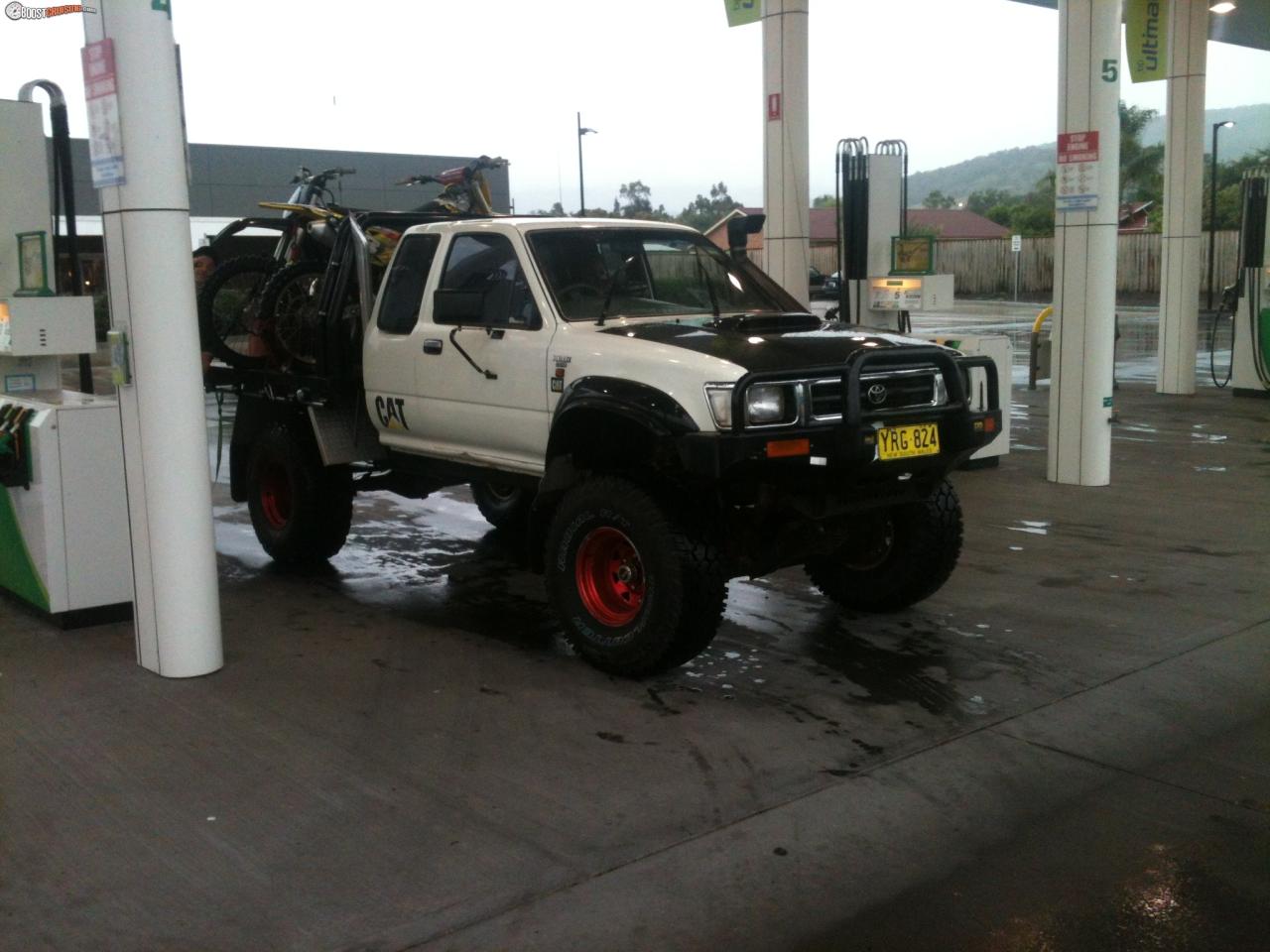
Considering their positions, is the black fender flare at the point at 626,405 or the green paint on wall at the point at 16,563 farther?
the green paint on wall at the point at 16,563

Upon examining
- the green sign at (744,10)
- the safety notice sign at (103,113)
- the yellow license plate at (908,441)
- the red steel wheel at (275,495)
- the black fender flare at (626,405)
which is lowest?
the red steel wheel at (275,495)

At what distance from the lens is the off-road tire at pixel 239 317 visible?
805 cm

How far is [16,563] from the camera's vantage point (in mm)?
6770

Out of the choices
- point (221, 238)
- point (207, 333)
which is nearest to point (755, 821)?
point (207, 333)

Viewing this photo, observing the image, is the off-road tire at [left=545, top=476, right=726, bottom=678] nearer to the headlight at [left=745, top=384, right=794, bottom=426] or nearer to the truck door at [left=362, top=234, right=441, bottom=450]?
the headlight at [left=745, top=384, right=794, bottom=426]

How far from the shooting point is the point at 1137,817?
4.28m

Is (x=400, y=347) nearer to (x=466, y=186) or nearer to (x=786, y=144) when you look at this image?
(x=466, y=186)

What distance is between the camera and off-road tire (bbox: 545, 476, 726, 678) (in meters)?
5.36

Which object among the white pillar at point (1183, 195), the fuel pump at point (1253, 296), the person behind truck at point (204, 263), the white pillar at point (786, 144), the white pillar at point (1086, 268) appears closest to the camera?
the person behind truck at point (204, 263)

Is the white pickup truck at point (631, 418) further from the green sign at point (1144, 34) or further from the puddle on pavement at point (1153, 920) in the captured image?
the green sign at point (1144, 34)

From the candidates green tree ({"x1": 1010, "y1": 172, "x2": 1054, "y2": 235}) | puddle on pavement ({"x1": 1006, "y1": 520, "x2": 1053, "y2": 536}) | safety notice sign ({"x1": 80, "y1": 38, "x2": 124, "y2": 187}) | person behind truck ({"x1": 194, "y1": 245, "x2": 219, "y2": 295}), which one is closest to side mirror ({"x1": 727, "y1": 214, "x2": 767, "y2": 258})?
puddle on pavement ({"x1": 1006, "y1": 520, "x2": 1053, "y2": 536})

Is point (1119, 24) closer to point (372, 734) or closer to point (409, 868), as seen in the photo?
point (372, 734)

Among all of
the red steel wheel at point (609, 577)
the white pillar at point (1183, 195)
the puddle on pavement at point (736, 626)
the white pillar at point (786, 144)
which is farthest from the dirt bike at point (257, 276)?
the white pillar at point (1183, 195)

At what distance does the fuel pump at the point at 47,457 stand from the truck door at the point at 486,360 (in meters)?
1.60
